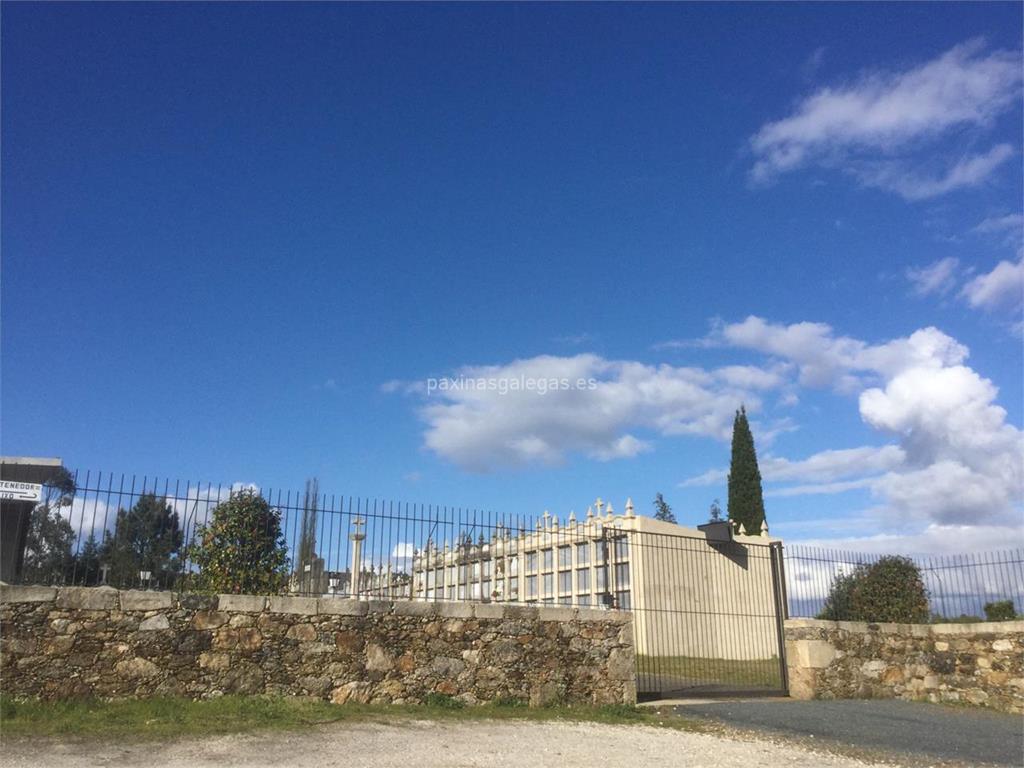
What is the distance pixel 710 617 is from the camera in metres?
17.8

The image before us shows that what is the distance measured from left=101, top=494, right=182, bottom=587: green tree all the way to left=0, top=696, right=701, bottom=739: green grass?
4.21 ft

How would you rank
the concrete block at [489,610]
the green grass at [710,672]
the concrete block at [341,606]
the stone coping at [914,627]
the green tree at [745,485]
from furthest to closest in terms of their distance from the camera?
the green tree at [745,485] < the green grass at [710,672] < the stone coping at [914,627] < the concrete block at [489,610] < the concrete block at [341,606]

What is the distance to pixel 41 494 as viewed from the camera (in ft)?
27.0

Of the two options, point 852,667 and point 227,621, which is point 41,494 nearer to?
point 227,621

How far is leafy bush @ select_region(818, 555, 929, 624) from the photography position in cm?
1421

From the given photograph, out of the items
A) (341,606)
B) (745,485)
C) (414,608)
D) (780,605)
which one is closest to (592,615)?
(414,608)

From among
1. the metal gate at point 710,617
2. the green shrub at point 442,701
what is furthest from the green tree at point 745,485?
the green shrub at point 442,701

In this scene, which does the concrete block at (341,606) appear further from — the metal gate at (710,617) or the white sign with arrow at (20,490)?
the metal gate at (710,617)

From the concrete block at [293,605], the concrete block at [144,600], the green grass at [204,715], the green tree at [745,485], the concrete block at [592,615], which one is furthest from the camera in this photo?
the green tree at [745,485]

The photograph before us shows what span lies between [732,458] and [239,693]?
907 inches

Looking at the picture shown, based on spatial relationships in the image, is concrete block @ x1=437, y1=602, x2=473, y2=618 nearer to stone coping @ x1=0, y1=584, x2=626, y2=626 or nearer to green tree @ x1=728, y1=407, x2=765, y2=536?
stone coping @ x1=0, y1=584, x2=626, y2=626

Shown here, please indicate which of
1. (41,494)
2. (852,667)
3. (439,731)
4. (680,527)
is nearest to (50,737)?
(41,494)

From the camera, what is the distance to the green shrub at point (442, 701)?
9.58m

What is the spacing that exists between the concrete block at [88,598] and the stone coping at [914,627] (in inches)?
400
